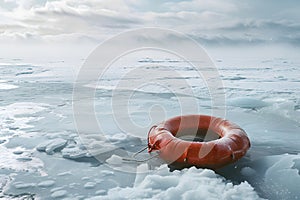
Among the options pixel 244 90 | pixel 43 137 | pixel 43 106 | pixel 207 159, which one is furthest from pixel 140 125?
pixel 244 90

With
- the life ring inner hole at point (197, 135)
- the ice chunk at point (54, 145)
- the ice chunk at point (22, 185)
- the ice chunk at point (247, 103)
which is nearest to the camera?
the ice chunk at point (22, 185)

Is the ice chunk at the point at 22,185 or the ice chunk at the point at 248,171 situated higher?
the ice chunk at the point at 22,185

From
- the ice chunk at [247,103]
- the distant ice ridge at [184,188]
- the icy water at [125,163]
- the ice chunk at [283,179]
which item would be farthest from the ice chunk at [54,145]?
the ice chunk at [247,103]

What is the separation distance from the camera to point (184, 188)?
2787 millimetres

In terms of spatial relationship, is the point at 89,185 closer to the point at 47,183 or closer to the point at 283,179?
the point at 47,183

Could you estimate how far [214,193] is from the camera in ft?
8.96

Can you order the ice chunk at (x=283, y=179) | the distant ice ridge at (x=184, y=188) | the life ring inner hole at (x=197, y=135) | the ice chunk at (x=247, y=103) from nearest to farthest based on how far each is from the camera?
the distant ice ridge at (x=184, y=188) → the ice chunk at (x=283, y=179) → the life ring inner hole at (x=197, y=135) → the ice chunk at (x=247, y=103)

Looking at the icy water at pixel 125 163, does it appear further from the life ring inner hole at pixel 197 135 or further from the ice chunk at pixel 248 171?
the life ring inner hole at pixel 197 135

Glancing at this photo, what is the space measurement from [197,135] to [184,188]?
1753mm

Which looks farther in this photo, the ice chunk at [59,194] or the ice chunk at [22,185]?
the ice chunk at [22,185]

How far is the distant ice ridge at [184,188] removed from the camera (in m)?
2.69

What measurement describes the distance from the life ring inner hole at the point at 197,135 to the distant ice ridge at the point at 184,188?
1267 millimetres

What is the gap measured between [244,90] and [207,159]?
→ 598cm

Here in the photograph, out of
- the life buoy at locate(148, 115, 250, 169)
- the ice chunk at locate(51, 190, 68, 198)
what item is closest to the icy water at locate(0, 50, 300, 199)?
the ice chunk at locate(51, 190, 68, 198)
